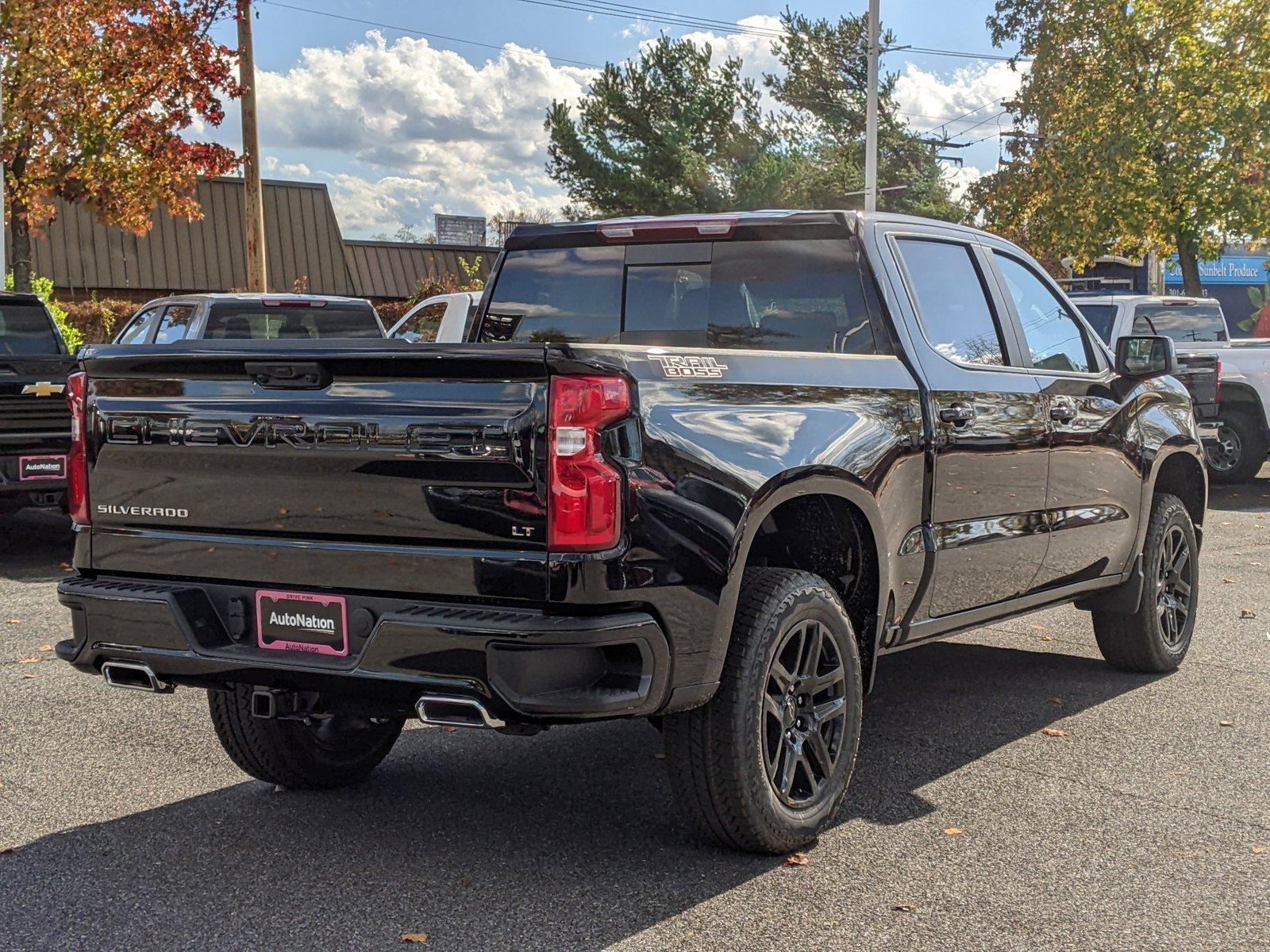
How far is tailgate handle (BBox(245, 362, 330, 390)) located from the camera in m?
4.08

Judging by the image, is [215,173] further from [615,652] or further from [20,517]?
[615,652]

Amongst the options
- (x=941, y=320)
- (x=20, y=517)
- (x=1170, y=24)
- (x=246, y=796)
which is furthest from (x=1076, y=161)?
(x=246, y=796)

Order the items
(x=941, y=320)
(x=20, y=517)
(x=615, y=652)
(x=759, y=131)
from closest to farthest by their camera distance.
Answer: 1. (x=615, y=652)
2. (x=941, y=320)
3. (x=20, y=517)
4. (x=759, y=131)

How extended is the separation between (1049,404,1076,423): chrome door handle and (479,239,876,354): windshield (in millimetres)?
1251

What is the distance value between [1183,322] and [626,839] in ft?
43.7

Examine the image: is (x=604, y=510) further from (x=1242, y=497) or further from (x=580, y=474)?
(x=1242, y=497)

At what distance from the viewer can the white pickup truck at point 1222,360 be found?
15.4 metres

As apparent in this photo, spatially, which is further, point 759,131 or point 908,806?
point 759,131

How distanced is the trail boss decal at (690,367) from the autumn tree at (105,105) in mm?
16409

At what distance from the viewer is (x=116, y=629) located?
431 cm

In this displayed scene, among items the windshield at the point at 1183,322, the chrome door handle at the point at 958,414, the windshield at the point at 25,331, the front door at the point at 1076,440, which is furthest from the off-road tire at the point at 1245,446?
the windshield at the point at 25,331

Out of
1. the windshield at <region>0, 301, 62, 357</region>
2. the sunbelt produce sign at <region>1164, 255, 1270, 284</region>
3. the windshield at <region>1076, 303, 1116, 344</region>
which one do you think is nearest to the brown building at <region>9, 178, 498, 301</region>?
the windshield at <region>1076, 303, 1116, 344</region>

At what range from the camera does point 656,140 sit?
4344 cm

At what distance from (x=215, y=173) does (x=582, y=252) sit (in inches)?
690
